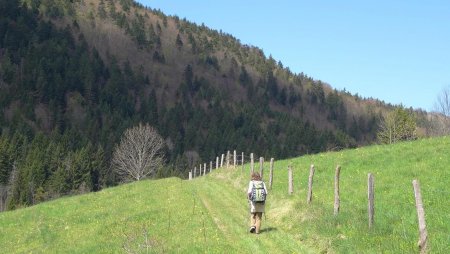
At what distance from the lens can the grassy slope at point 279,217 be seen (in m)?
16.8

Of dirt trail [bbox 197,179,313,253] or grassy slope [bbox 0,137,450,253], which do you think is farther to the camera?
dirt trail [bbox 197,179,313,253]

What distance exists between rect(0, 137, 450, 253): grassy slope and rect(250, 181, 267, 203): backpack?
1378 mm

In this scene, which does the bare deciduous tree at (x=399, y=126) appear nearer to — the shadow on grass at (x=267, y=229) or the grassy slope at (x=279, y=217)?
the grassy slope at (x=279, y=217)

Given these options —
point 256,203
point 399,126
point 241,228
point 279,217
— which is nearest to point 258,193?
point 256,203

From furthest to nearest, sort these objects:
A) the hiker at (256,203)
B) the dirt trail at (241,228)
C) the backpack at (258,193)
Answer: the backpack at (258,193) < the hiker at (256,203) < the dirt trail at (241,228)

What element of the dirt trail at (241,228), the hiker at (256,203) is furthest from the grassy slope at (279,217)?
the hiker at (256,203)

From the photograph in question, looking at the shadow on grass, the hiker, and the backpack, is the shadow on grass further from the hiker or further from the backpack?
the backpack

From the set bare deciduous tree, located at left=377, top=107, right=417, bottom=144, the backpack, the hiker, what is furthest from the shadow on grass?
bare deciduous tree, located at left=377, top=107, right=417, bottom=144

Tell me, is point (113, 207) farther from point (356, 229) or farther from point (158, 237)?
point (356, 229)

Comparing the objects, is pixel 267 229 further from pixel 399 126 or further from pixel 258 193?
pixel 399 126

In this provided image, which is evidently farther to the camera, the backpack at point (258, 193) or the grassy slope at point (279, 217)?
the backpack at point (258, 193)

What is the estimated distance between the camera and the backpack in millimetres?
20812

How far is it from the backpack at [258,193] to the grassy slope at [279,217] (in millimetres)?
1378

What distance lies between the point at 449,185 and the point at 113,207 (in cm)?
2312
